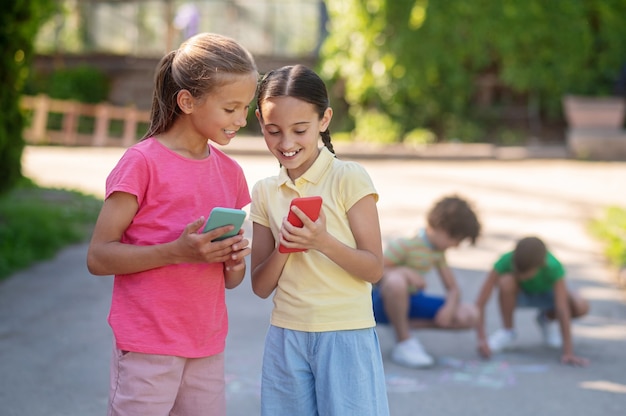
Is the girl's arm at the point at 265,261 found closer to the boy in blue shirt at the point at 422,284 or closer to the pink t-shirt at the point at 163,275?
the pink t-shirt at the point at 163,275

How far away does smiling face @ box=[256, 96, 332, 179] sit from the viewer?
2.55 meters

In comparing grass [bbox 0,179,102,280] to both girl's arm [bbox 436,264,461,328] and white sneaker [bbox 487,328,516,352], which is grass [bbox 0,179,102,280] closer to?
girl's arm [bbox 436,264,461,328]

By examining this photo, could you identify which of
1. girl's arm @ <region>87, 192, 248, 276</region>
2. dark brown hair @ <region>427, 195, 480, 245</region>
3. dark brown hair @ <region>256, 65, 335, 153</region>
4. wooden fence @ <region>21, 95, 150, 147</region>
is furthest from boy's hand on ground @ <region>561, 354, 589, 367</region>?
wooden fence @ <region>21, 95, 150, 147</region>

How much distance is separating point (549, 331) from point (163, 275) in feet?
10.7

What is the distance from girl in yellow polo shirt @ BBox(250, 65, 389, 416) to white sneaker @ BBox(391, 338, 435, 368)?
6.97 ft

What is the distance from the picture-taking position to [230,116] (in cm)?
253

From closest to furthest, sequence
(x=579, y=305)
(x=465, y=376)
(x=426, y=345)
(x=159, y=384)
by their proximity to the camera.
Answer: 1. (x=159, y=384)
2. (x=465, y=376)
3. (x=579, y=305)
4. (x=426, y=345)

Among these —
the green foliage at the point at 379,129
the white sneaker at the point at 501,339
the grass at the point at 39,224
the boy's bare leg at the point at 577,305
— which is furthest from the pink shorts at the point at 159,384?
the green foliage at the point at 379,129

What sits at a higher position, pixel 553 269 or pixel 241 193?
pixel 241 193

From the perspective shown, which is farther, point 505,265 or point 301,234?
point 505,265

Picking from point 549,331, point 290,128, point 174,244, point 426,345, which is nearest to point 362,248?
point 290,128

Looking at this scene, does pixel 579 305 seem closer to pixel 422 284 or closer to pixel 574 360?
pixel 574 360

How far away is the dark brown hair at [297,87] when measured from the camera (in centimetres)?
255

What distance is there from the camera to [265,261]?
2625 millimetres
